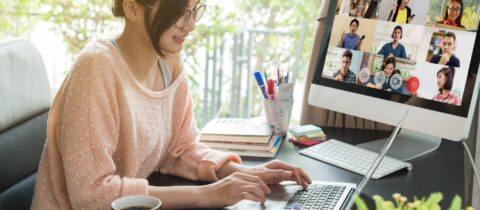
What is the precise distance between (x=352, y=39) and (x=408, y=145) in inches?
13.2

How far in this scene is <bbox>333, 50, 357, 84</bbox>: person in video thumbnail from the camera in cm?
167

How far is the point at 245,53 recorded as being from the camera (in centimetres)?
324

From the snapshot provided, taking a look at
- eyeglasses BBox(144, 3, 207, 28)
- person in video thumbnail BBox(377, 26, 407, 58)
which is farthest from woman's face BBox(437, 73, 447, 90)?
eyeglasses BBox(144, 3, 207, 28)

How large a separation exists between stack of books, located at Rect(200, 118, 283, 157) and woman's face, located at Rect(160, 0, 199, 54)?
1.25 ft

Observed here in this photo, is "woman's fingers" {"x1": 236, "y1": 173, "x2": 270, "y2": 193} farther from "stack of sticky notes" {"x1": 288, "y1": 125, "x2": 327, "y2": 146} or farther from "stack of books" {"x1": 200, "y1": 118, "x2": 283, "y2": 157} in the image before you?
"stack of sticky notes" {"x1": 288, "y1": 125, "x2": 327, "y2": 146}

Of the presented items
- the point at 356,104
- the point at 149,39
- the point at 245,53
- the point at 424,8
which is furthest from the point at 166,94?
the point at 245,53

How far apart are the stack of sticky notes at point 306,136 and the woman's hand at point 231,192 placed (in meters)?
0.51

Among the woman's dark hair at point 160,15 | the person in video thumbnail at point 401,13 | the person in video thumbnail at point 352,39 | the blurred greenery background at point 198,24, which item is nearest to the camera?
the woman's dark hair at point 160,15

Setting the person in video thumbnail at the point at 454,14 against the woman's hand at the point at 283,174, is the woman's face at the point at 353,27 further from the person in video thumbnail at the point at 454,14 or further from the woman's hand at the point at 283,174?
the woman's hand at the point at 283,174

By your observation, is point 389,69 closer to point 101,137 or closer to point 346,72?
point 346,72

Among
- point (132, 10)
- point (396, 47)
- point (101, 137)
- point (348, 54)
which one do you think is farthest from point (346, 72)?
point (101, 137)

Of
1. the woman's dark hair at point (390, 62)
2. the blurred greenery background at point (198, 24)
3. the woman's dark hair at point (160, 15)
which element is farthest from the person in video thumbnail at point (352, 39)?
the blurred greenery background at point (198, 24)

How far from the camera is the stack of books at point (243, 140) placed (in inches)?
63.7

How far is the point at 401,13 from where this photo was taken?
158 cm
